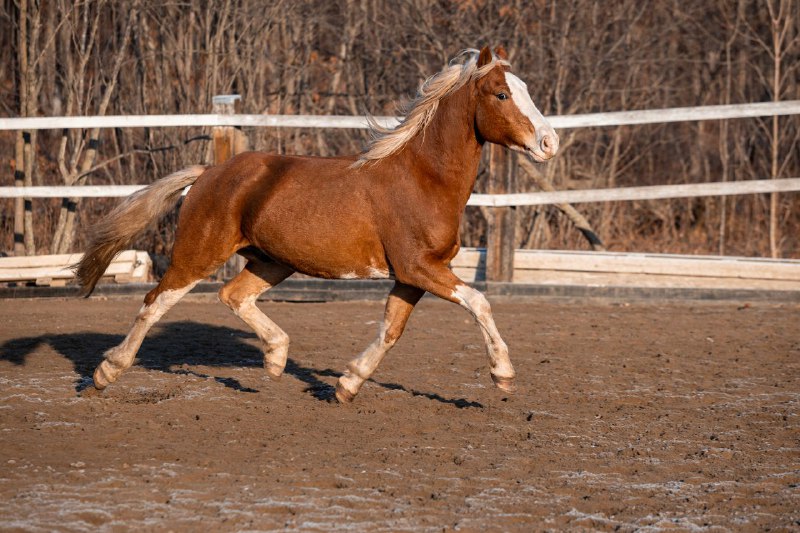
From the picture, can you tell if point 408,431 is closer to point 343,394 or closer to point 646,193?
point 343,394

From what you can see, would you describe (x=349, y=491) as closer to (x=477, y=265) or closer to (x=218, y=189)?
(x=218, y=189)

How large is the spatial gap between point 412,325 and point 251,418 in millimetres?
3188

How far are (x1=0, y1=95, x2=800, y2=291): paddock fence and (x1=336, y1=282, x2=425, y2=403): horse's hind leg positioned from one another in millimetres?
4027

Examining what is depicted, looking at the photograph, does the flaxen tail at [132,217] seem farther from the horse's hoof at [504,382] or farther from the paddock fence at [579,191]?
the paddock fence at [579,191]

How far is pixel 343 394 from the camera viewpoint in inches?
216

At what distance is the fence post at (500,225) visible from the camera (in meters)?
9.62

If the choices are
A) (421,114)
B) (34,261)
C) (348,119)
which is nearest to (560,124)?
(348,119)

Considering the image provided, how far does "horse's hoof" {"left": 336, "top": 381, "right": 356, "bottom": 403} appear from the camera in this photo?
549 centimetres

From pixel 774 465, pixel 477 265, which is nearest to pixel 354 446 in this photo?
pixel 774 465

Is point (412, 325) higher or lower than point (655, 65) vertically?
lower

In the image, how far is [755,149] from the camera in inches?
561

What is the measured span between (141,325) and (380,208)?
153cm

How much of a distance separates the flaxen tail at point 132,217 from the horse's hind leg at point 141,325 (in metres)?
0.47

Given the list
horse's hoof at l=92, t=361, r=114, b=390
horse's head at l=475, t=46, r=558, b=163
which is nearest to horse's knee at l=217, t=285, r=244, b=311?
horse's hoof at l=92, t=361, r=114, b=390
